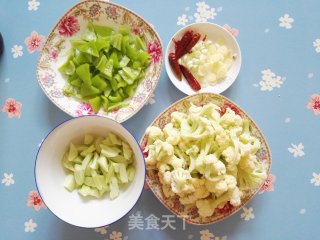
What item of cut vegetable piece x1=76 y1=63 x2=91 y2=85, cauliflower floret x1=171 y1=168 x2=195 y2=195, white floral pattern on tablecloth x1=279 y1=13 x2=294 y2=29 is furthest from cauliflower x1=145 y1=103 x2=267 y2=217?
white floral pattern on tablecloth x1=279 y1=13 x2=294 y2=29

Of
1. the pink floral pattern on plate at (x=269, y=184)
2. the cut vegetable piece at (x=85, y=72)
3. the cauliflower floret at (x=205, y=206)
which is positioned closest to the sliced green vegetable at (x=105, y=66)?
the cut vegetable piece at (x=85, y=72)

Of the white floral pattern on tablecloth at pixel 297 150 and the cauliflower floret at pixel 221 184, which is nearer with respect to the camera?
the cauliflower floret at pixel 221 184

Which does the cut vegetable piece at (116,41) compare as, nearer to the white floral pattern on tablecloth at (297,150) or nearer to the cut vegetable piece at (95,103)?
the cut vegetable piece at (95,103)

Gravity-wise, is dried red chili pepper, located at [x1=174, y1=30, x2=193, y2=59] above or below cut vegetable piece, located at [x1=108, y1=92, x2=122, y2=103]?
above

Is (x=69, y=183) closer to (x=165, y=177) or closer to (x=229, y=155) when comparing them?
(x=165, y=177)

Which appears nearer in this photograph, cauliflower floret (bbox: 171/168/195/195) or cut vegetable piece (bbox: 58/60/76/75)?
cauliflower floret (bbox: 171/168/195/195)

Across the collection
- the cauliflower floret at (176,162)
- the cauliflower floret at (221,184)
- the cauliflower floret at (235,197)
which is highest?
the cauliflower floret at (176,162)

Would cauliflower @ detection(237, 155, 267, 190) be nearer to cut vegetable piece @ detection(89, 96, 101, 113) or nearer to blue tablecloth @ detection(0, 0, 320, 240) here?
blue tablecloth @ detection(0, 0, 320, 240)

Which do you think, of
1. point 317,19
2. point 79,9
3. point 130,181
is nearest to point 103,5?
point 79,9

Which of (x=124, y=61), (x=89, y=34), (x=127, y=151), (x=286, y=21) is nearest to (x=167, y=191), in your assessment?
(x=127, y=151)
